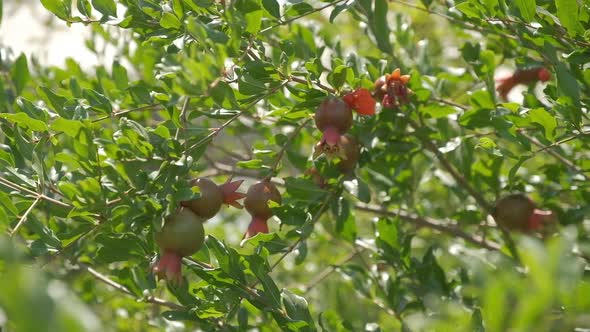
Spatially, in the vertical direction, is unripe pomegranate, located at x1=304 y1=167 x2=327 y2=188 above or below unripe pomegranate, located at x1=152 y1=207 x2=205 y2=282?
below

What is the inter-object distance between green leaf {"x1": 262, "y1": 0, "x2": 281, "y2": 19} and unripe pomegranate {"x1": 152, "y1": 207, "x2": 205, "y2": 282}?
354 mm

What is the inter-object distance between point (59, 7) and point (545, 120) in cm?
79

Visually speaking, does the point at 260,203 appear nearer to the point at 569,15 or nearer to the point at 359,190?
the point at 359,190

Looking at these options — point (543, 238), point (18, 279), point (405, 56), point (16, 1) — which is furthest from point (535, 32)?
point (16, 1)

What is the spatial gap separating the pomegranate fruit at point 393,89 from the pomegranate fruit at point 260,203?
0.25m

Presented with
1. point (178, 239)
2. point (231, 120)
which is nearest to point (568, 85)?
point (231, 120)

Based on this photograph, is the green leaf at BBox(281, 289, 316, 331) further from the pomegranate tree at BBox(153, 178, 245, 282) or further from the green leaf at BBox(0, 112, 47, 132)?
the green leaf at BBox(0, 112, 47, 132)

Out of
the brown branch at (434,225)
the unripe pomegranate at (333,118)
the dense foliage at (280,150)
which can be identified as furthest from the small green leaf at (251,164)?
the brown branch at (434,225)

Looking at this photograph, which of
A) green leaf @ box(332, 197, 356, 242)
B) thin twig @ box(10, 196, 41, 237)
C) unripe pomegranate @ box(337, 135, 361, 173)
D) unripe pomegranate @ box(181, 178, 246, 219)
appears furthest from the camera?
green leaf @ box(332, 197, 356, 242)

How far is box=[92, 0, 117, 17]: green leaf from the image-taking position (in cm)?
113

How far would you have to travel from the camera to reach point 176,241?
96 centimetres

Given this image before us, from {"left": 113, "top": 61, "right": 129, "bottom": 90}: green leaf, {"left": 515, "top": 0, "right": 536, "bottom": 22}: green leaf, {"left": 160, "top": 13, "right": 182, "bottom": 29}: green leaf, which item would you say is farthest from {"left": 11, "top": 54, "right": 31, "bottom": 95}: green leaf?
{"left": 515, "top": 0, "right": 536, "bottom": 22}: green leaf

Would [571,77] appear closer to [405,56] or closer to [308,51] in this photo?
[308,51]

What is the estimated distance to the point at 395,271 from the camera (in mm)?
1366
